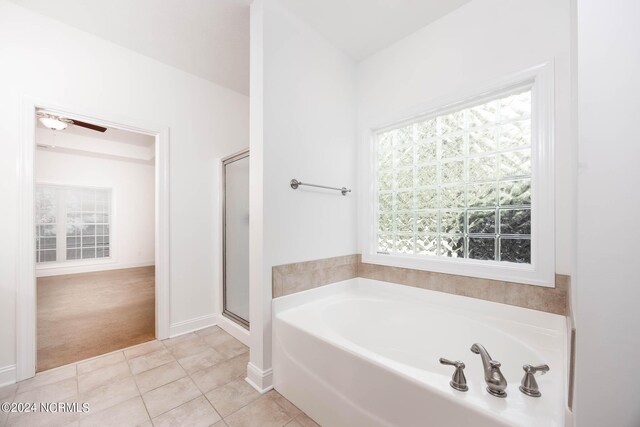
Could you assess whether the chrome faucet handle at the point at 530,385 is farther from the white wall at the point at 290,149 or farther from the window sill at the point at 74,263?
the window sill at the point at 74,263

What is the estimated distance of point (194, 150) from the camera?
2.54 meters

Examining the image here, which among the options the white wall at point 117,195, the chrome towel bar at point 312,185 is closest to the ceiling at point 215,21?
the chrome towel bar at point 312,185

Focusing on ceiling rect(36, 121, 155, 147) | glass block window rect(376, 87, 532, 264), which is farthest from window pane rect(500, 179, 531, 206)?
ceiling rect(36, 121, 155, 147)

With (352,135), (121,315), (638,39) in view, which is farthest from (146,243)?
(638,39)

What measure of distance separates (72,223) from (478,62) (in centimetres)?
717

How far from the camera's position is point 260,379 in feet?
5.21

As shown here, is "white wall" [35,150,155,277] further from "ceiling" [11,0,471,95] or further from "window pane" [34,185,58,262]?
"ceiling" [11,0,471,95]

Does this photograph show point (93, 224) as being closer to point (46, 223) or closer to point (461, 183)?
point (46, 223)

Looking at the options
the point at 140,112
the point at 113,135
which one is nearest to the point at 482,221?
the point at 140,112

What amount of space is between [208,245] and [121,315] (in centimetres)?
137

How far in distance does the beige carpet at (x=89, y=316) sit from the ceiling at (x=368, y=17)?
302 centimetres

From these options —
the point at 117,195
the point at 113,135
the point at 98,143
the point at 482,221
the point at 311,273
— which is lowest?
the point at 311,273

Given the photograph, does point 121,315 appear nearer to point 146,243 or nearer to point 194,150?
point 194,150

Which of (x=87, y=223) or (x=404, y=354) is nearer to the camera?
(x=404, y=354)
